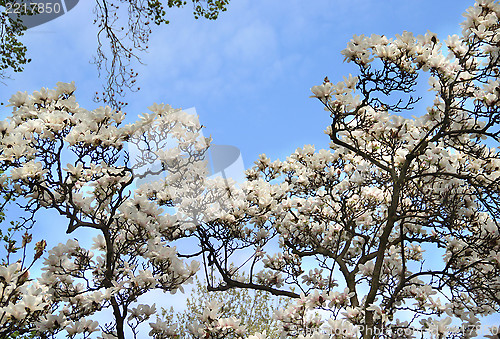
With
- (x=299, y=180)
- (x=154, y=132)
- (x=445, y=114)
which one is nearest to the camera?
(x=445, y=114)

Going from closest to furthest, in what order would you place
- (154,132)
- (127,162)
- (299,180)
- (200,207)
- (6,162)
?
(6,162), (127,162), (154,132), (200,207), (299,180)

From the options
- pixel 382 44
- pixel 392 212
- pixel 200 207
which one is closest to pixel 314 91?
pixel 382 44

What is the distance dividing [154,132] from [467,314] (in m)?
4.03

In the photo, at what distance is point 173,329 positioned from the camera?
454 centimetres

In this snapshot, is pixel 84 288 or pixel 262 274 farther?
pixel 262 274

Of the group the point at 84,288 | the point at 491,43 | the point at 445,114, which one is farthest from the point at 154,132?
the point at 491,43

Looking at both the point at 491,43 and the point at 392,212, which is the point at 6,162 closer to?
the point at 392,212

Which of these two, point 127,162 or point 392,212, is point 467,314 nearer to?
point 392,212

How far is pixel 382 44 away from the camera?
4.48m

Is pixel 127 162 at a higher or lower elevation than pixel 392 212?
higher

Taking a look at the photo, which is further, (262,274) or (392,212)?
(262,274)

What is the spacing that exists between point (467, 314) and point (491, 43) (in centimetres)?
292

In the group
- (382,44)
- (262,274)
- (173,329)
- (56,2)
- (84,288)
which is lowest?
(173,329)

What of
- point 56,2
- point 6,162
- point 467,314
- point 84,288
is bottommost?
point 467,314
